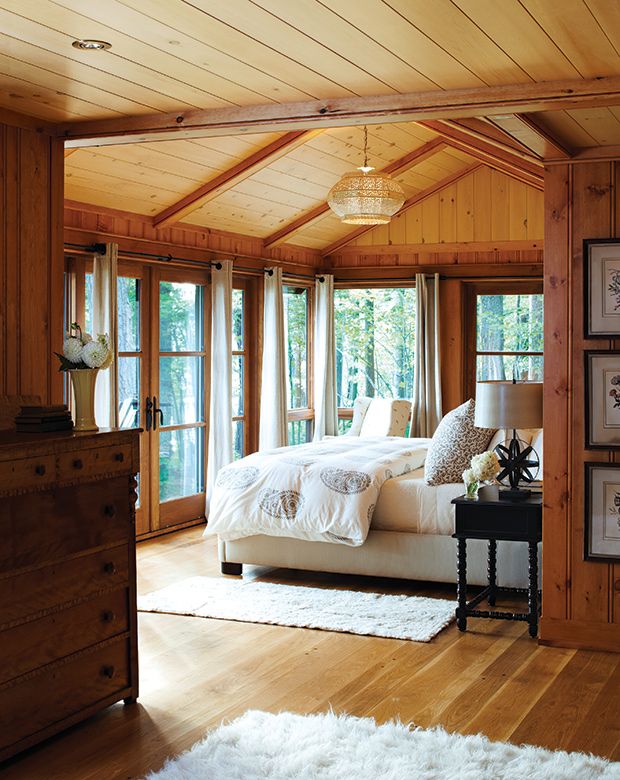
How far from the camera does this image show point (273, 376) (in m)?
8.57

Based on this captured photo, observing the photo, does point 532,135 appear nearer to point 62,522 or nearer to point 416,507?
point 416,507

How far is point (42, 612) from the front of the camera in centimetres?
346

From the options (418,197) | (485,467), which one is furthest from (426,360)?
(485,467)

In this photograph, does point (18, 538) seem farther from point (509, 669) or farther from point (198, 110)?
point (509, 669)

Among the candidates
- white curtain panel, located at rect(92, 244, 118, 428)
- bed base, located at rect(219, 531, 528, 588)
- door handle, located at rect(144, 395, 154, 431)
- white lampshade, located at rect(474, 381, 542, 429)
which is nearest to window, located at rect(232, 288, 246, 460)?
door handle, located at rect(144, 395, 154, 431)

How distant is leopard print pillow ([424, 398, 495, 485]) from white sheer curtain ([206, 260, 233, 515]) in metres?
2.43

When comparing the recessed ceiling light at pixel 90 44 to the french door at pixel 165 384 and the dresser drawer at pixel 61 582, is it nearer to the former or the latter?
the dresser drawer at pixel 61 582

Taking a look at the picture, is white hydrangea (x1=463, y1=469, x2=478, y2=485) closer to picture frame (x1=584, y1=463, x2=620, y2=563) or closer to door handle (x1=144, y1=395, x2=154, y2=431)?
picture frame (x1=584, y1=463, x2=620, y2=563)

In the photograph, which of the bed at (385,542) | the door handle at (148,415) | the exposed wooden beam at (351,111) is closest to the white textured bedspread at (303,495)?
the bed at (385,542)

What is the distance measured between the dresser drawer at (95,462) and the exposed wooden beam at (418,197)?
18.6 ft

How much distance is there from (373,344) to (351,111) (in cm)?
600

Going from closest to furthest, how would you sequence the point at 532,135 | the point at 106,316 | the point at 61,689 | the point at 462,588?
the point at 61,689 < the point at 532,135 < the point at 462,588 < the point at 106,316

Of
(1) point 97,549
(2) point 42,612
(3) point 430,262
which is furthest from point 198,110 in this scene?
(3) point 430,262

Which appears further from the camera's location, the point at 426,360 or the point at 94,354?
the point at 426,360
